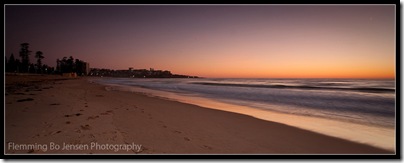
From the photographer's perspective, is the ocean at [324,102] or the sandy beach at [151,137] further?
the ocean at [324,102]

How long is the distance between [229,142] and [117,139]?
77.9 inches

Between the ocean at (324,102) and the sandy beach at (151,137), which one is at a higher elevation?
the sandy beach at (151,137)

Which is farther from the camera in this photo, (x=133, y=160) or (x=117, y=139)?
(x=117, y=139)

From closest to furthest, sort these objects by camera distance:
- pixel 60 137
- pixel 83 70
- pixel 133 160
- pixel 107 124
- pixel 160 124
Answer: pixel 133 160 → pixel 60 137 → pixel 107 124 → pixel 160 124 → pixel 83 70

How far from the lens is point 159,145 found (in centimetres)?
376

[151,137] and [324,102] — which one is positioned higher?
[151,137]

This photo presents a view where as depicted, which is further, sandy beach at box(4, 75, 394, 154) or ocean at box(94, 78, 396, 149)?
ocean at box(94, 78, 396, 149)

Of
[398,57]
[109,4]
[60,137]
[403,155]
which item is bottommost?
[403,155]

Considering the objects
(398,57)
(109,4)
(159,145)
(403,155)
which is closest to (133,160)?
(159,145)

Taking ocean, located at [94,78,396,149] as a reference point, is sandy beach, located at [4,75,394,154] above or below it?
above

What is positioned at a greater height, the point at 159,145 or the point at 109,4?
the point at 109,4

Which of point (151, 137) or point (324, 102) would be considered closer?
point (151, 137)

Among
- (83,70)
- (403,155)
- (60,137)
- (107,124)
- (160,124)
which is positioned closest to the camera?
(403,155)
